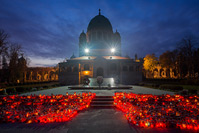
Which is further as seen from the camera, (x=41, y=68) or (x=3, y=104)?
(x=41, y=68)

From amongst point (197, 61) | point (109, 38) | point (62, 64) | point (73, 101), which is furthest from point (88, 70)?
point (197, 61)

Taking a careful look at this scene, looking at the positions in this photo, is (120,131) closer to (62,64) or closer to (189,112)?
(189,112)

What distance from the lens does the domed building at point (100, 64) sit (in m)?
38.6

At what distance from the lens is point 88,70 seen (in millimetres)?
40875

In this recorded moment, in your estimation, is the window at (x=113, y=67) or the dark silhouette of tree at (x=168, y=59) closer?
the window at (x=113, y=67)

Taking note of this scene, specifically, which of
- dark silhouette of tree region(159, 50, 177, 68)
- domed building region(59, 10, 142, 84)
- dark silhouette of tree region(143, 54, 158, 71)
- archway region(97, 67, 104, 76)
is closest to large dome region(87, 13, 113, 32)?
domed building region(59, 10, 142, 84)

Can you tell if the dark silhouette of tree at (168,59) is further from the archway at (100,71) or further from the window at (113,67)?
the archway at (100,71)

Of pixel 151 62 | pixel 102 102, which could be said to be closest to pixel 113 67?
pixel 151 62

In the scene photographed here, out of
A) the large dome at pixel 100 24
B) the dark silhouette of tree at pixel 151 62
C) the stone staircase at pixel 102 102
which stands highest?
the large dome at pixel 100 24

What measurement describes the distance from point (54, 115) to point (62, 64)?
127ft

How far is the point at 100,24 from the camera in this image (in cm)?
5056

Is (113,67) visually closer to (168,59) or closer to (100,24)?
(100,24)

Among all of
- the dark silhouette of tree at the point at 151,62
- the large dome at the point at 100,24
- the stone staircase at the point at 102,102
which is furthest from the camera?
the dark silhouette of tree at the point at 151,62

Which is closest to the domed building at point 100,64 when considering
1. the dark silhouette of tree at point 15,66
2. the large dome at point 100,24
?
the large dome at point 100,24
